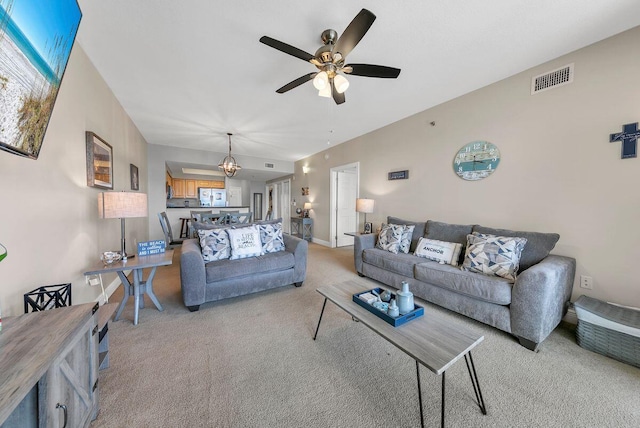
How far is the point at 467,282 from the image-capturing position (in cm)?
204

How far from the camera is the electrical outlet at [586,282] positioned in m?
2.01

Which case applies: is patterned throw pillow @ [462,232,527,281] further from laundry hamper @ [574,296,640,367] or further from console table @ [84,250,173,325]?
console table @ [84,250,173,325]

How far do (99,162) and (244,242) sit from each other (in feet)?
5.59

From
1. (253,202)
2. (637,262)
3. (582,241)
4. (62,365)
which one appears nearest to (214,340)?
(62,365)

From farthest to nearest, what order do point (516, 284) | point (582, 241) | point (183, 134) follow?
point (183, 134) → point (582, 241) → point (516, 284)

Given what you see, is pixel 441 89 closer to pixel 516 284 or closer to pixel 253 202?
pixel 516 284

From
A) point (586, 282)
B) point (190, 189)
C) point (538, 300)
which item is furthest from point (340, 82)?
point (190, 189)

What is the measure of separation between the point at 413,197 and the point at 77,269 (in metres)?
4.04

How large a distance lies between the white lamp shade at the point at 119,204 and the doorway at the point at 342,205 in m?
3.93

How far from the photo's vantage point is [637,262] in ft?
5.95

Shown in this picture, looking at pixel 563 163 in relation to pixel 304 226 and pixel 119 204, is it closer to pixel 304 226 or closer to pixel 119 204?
pixel 119 204

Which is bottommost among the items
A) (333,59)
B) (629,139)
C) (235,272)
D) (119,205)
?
(235,272)

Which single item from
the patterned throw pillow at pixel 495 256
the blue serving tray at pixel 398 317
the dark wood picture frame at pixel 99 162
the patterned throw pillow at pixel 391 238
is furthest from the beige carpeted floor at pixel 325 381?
the dark wood picture frame at pixel 99 162

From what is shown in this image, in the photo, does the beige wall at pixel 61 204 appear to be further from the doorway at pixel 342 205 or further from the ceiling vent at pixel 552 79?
the ceiling vent at pixel 552 79
